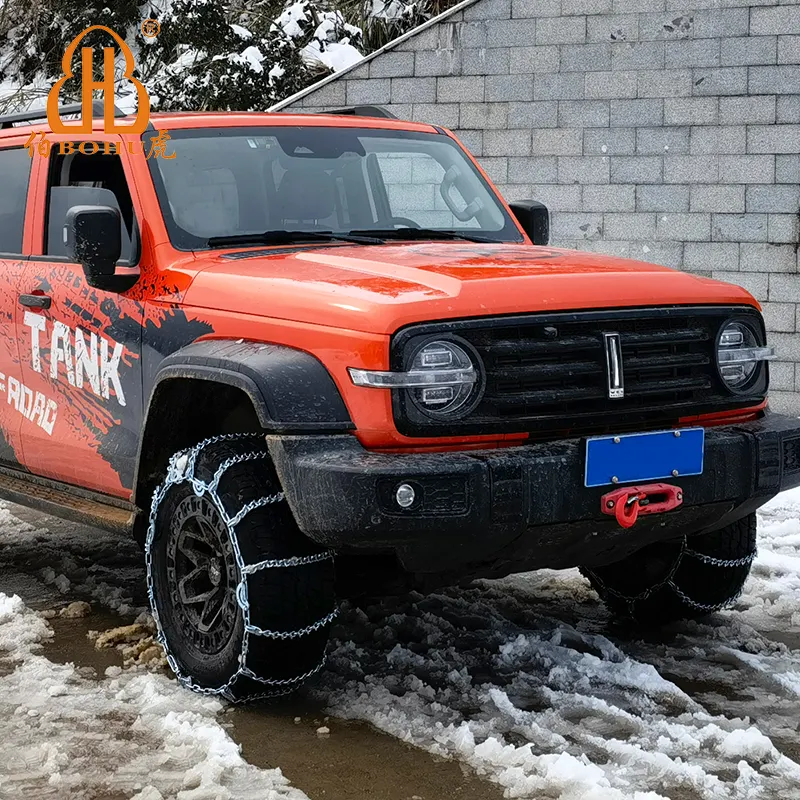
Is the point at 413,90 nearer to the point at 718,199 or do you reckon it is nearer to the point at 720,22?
the point at 720,22

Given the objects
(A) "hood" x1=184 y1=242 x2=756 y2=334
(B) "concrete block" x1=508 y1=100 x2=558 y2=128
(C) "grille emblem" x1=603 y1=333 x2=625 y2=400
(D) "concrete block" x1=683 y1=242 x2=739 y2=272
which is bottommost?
(D) "concrete block" x1=683 y1=242 x2=739 y2=272

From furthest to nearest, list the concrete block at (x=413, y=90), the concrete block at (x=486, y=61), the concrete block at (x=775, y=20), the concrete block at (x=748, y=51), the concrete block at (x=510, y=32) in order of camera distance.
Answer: the concrete block at (x=413, y=90) < the concrete block at (x=486, y=61) < the concrete block at (x=510, y=32) < the concrete block at (x=748, y=51) < the concrete block at (x=775, y=20)

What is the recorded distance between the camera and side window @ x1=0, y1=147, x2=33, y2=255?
536cm

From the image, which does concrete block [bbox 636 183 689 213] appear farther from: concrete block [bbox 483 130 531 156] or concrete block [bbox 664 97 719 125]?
concrete block [bbox 483 130 531 156]

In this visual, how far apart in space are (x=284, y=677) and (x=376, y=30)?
12815 millimetres

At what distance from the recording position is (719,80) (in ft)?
30.7

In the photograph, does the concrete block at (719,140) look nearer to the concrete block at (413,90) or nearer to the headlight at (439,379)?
the concrete block at (413,90)

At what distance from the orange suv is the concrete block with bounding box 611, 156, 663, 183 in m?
4.69

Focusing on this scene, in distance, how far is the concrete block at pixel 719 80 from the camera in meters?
9.30

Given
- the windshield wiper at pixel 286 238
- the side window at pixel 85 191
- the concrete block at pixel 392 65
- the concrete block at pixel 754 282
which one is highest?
the concrete block at pixel 392 65

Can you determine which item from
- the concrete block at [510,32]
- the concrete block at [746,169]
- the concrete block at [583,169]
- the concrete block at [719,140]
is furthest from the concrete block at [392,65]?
the concrete block at [746,169]

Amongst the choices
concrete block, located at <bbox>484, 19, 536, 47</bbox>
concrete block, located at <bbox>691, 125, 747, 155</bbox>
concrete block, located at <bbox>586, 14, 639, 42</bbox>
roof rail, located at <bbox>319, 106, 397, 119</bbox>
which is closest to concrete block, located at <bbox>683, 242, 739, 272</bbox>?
concrete block, located at <bbox>691, 125, 747, 155</bbox>

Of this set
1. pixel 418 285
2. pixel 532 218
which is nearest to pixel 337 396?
pixel 418 285

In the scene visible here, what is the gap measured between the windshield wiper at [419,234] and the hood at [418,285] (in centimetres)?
33
